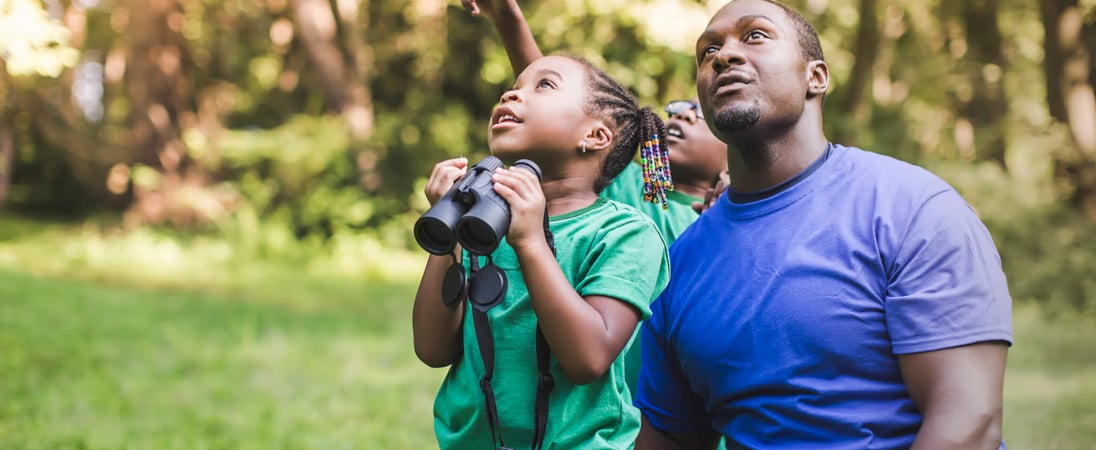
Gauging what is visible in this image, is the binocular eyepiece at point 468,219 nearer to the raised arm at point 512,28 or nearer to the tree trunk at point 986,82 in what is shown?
the raised arm at point 512,28

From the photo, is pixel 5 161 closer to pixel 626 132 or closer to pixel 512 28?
pixel 512 28

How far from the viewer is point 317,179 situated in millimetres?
14578

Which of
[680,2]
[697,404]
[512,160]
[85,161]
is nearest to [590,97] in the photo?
[512,160]

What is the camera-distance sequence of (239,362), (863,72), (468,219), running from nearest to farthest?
(468,219)
(239,362)
(863,72)

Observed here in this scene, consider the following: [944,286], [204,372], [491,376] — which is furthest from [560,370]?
[204,372]

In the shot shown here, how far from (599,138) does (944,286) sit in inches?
32.8

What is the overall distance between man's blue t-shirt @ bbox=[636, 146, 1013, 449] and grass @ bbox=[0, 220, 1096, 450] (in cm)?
375

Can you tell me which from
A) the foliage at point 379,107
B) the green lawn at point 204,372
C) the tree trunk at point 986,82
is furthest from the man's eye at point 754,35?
the tree trunk at point 986,82

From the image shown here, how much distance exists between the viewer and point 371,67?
1574cm

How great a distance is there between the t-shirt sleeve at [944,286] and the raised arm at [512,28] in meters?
1.36

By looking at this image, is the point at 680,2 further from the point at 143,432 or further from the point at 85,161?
the point at 85,161

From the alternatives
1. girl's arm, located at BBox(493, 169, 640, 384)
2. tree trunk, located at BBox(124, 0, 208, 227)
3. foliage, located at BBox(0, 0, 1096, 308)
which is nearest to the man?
girl's arm, located at BBox(493, 169, 640, 384)

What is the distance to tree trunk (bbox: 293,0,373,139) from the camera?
1381 centimetres

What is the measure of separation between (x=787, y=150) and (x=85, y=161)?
17700mm
